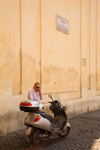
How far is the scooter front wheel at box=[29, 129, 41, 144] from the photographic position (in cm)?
474

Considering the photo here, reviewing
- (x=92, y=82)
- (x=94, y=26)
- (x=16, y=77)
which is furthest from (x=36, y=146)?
(x=94, y=26)

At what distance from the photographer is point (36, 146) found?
485cm

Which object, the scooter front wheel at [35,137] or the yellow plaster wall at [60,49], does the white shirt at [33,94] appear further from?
the yellow plaster wall at [60,49]

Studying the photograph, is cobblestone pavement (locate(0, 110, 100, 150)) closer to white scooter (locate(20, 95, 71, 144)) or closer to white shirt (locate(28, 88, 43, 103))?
white scooter (locate(20, 95, 71, 144))

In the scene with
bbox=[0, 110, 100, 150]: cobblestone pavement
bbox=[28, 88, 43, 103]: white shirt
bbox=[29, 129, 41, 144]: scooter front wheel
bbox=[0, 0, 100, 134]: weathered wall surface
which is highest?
bbox=[0, 0, 100, 134]: weathered wall surface

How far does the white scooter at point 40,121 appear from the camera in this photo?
472 cm

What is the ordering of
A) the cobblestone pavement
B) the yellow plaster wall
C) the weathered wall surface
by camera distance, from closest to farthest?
the cobblestone pavement < the weathered wall surface < the yellow plaster wall

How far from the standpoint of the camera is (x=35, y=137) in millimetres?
4855

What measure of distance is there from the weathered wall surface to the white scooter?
1.98 feet

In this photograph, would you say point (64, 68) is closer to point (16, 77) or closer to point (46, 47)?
point (46, 47)

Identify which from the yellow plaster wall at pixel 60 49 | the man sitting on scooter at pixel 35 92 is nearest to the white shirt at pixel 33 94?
the man sitting on scooter at pixel 35 92

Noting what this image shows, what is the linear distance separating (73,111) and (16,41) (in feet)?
15.0

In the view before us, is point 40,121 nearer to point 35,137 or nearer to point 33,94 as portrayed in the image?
point 35,137

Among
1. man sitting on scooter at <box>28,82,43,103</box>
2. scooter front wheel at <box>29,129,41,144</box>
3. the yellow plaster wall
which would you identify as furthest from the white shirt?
the yellow plaster wall
